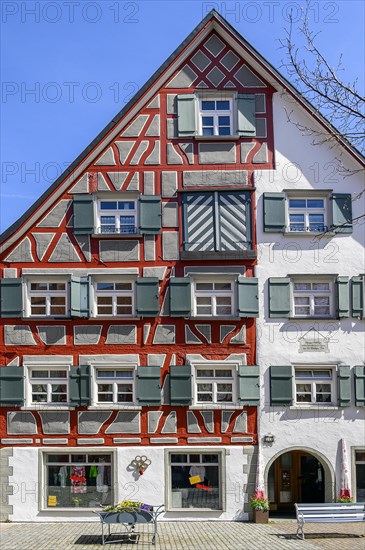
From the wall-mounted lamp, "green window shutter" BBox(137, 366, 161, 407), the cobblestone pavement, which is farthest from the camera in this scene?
"green window shutter" BBox(137, 366, 161, 407)

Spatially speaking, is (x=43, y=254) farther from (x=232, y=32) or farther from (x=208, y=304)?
(x=232, y=32)

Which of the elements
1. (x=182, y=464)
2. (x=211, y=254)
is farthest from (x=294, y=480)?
(x=211, y=254)

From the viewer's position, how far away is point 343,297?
22.0m

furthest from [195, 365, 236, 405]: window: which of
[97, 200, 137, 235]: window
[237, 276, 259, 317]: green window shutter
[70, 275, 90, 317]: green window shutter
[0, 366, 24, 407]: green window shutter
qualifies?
[0, 366, 24, 407]: green window shutter

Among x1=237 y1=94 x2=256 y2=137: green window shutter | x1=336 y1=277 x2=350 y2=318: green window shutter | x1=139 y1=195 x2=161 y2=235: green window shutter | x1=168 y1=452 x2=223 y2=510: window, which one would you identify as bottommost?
x1=168 y1=452 x2=223 y2=510: window

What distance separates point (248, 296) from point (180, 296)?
1.89 meters

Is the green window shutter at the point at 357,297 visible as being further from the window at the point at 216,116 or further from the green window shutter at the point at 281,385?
the window at the point at 216,116

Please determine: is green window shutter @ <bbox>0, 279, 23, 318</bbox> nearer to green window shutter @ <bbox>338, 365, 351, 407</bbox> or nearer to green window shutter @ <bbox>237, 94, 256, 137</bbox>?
green window shutter @ <bbox>237, 94, 256, 137</bbox>

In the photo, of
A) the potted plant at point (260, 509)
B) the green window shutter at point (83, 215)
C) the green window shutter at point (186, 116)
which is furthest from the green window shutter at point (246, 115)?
the potted plant at point (260, 509)

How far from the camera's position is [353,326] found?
22.1 metres

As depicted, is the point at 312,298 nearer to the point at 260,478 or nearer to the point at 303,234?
the point at 303,234

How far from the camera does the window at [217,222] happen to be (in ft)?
72.2

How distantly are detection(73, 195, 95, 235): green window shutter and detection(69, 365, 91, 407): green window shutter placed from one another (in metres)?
3.78

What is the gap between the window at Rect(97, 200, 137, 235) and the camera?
22.3 meters
